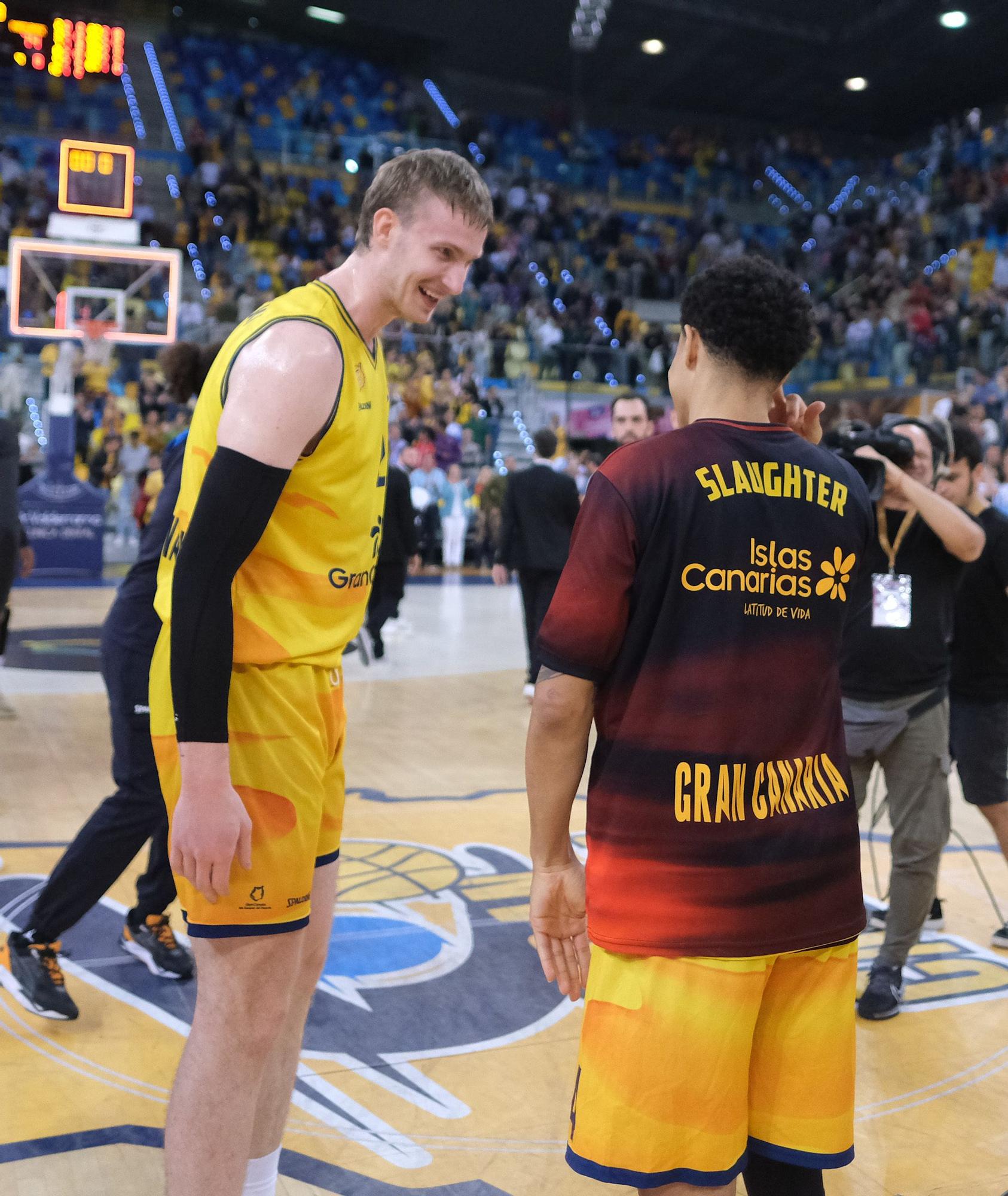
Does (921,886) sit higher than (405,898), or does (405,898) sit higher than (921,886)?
(921,886)

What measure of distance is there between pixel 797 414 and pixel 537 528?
230 inches

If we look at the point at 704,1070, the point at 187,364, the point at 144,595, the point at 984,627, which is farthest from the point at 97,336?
the point at 704,1070

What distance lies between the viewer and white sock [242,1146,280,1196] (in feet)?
6.66

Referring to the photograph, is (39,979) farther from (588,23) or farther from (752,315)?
(588,23)

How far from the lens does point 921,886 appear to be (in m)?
3.41

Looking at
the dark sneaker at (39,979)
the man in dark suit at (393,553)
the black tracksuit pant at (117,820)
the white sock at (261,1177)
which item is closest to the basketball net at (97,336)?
the man in dark suit at (393,553)

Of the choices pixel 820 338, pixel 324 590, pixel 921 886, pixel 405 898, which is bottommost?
pixel 405 898

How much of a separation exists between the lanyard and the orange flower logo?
1.67 m

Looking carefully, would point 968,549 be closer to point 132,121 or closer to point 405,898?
point 405,898

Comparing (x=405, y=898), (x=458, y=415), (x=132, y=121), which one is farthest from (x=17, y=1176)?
(x=132, y=121)

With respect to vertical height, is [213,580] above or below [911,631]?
above

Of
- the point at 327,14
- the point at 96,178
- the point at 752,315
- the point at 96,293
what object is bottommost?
the point at 752,315

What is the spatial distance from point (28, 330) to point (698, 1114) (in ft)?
49.3

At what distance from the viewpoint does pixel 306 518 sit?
6.17 ft
